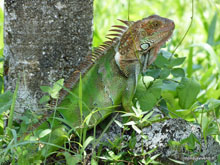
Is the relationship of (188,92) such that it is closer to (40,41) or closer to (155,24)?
(155,24)

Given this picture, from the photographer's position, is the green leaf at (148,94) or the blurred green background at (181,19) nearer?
the green leaf at (148,94)

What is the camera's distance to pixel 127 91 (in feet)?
10.5

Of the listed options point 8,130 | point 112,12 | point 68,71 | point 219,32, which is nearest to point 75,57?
point 68,71

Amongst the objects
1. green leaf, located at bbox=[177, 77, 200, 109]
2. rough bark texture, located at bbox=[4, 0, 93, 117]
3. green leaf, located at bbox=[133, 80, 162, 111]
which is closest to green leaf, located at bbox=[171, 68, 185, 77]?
→ green leaf, located at bbox=[177, 77, 200, 109]

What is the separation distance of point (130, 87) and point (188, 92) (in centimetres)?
59

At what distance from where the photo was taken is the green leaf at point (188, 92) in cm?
346

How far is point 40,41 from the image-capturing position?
3098 mm

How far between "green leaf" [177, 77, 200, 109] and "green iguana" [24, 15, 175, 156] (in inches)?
16.3

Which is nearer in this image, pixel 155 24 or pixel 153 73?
pixel 155 24

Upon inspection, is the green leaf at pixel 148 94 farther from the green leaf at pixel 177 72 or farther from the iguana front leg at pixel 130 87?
the green leaf at pixel 177 72

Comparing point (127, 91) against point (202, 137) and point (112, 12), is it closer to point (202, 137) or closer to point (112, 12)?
point (202, 137)

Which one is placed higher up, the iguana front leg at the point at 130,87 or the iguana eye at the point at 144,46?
the iguana eye at the point at 144,46

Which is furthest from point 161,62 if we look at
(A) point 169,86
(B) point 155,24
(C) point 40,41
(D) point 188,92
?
(C) point 40,41

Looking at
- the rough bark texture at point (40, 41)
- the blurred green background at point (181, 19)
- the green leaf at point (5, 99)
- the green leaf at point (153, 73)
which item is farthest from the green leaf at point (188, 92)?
the blurred green background at point (181, 19)
